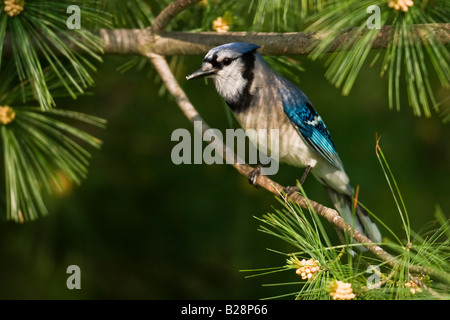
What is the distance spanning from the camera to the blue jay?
1.55 meters

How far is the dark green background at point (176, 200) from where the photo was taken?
2076mm

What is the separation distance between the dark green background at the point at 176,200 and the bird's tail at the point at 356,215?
0.15 metres

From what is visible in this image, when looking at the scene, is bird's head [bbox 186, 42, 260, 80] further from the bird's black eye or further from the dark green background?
the dark green background

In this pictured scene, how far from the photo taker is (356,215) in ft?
5.49

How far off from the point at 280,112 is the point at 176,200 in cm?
71

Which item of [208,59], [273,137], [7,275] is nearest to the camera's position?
[208,59]

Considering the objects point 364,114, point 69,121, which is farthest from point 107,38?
point 364,114

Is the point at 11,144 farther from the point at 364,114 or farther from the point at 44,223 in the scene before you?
the point at 364,114

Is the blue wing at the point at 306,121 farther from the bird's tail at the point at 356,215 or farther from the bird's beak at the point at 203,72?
the bird's beak at the point at 203,72

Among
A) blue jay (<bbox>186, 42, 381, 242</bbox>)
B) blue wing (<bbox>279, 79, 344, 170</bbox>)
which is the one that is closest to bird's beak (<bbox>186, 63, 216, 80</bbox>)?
blue jay (<bbox>186, 42, 381, 242</bbox>)

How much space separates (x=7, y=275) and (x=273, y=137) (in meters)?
1.16

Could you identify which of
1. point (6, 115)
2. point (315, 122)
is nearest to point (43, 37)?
point (6, 115)

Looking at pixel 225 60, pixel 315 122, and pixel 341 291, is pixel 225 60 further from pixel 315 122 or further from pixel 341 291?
pixel 341 291

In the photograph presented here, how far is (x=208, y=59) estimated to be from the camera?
1454 mm
